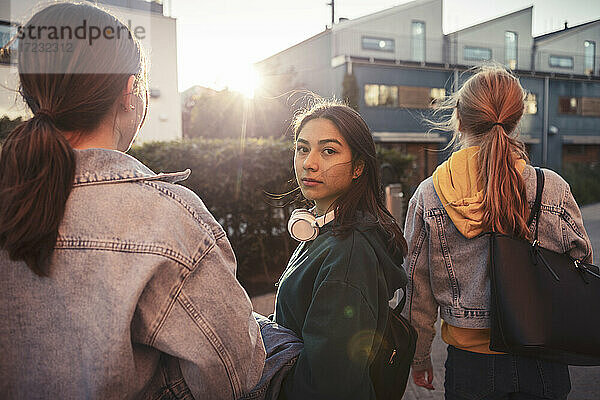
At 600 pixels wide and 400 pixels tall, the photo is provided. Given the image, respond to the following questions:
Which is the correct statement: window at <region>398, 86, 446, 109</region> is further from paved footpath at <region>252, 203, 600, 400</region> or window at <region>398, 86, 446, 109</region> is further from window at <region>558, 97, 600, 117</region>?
paved footpath at <region>252, 203, 600, 400</region>

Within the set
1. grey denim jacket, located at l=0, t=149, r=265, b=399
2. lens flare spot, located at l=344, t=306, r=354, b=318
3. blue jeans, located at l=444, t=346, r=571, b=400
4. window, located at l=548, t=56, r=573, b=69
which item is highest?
window, located at l=548, t=56, r=573, b=69

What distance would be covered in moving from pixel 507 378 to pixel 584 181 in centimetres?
1888

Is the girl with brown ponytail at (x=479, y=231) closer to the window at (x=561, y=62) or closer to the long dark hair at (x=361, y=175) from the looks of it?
the long dark hair at (x=361, y=175)

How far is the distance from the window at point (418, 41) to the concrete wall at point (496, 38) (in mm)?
1659

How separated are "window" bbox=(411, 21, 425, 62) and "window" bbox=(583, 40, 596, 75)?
1216cm

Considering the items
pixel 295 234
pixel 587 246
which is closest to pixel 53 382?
pixel 295 234

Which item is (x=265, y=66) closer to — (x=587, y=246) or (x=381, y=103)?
(x=381, y=103)

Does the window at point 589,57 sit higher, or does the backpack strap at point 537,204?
the window at point 589,57

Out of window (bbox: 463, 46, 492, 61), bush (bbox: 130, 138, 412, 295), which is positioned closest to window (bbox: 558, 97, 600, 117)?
window (bbox: 463, 46, 492, 61)

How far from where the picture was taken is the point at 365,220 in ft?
6.13

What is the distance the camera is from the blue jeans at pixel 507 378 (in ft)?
6.72

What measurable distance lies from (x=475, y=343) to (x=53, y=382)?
1.77 meters

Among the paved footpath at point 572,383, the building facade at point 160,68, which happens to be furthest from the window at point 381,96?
the paved footpath at point 572,383

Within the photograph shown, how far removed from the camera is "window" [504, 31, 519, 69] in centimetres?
3012
